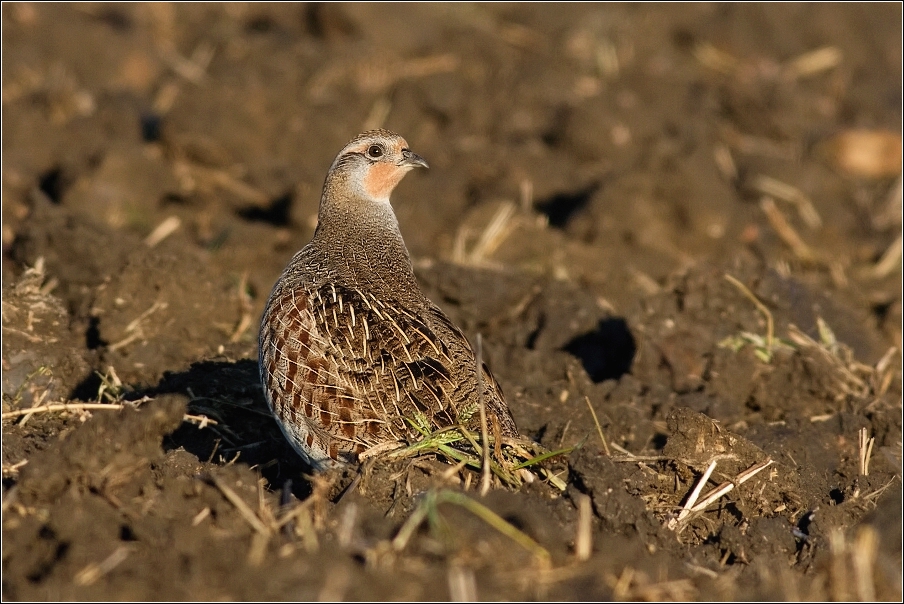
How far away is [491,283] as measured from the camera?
7.14 metres

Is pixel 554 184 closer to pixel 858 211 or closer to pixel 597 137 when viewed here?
pixel 597 137

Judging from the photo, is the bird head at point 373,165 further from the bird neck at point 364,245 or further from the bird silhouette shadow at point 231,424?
the bird silhouette shadow at point 231,424

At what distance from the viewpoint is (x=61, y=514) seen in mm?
3662

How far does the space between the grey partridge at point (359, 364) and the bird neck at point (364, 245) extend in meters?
0.01

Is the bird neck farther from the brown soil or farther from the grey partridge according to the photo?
the brown soil

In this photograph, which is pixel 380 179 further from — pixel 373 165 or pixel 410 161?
pixel 410 161

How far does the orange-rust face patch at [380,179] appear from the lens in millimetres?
5777

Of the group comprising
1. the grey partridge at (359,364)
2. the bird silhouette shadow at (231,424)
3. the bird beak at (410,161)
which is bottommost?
the bird silhouette shadow at (231,424)

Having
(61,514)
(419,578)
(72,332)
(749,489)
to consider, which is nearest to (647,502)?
(749,489)

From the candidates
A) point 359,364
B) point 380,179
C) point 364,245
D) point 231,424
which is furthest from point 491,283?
point 359,364

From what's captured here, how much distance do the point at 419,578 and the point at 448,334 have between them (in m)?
1.69

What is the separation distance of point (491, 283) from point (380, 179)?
1.50 m

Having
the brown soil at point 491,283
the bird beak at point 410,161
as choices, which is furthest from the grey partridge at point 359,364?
the bird beak at point 410,161

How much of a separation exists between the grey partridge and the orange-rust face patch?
51 cm
